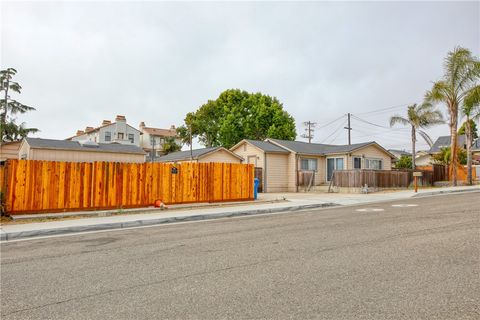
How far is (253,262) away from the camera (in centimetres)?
567

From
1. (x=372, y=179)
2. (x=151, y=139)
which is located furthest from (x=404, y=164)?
(x=151, y=139)

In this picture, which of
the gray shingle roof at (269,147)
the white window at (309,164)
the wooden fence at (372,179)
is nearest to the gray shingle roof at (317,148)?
the gray shingle roof at (269,147)

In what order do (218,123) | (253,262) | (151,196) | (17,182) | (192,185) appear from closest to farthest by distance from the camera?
(253,262) < (17,182) < (151,196) < (192,185) < (218,123)

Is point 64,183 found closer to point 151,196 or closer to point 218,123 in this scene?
point 151,196

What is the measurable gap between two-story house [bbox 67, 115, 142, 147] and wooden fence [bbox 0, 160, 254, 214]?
41499 millimetres

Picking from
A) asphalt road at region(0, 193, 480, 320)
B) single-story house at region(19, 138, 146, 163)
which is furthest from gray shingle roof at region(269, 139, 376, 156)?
asphalt road at region(0, 193, 480, 320)

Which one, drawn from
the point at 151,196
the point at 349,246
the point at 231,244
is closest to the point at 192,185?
the point at 151,196

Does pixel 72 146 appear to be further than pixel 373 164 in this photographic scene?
No

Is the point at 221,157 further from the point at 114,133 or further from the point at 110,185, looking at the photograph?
the point at 114,133

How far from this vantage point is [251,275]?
4953mm

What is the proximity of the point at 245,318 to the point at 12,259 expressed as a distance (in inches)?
206

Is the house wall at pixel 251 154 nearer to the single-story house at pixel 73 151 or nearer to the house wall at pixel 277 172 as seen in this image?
the house wall at pixel 277 172

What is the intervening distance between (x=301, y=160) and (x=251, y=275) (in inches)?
988

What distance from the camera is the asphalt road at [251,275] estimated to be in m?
3.74
